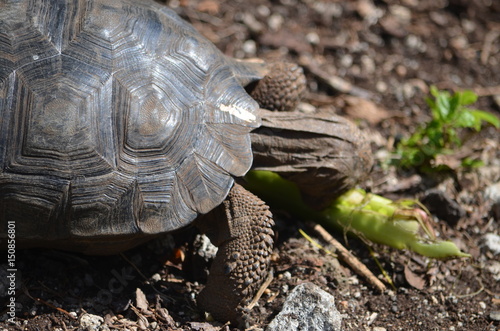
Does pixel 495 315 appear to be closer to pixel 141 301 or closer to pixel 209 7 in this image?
pixel 141 301

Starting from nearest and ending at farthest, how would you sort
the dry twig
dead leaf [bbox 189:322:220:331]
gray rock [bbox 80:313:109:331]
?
gray rock [bbox 80:313:109:331] < dead leaf [bbox 189:322:220:331] < the dry twig

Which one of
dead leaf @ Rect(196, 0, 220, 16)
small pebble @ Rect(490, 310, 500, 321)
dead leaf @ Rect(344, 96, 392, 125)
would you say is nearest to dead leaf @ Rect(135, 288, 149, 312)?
small pebble @ Rect(490, 310, 500, 321)

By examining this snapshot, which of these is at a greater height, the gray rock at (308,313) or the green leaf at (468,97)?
the green leaf at (468,97)

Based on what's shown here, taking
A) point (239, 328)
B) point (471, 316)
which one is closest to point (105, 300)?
point (239, 328)

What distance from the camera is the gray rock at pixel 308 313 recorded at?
3.23 meters

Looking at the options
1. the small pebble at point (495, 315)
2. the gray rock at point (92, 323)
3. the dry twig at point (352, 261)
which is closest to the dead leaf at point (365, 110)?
the dry twig at point (352, 261)

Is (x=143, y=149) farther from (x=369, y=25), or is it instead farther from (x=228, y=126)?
(x=369, y=25)

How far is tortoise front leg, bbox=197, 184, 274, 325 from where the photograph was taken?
11.1ft

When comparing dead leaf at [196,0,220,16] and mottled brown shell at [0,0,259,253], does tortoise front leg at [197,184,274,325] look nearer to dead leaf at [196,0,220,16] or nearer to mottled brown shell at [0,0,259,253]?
A: mottled brown shell at [0,0,259,253]

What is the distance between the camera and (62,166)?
123 inches

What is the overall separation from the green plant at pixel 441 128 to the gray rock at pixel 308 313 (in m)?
1.91

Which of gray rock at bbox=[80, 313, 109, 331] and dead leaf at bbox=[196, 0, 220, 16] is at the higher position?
dead leaf at bbox=[196, 0, 220, 16]

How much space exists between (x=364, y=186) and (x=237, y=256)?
1.55 metres

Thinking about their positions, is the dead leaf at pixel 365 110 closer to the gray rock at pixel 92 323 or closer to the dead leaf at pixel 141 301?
the dead leaf at pixel 141 301
